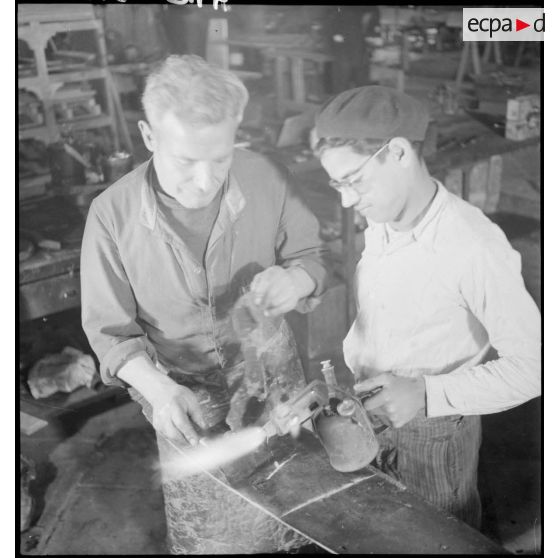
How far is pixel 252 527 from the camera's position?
2.26 m

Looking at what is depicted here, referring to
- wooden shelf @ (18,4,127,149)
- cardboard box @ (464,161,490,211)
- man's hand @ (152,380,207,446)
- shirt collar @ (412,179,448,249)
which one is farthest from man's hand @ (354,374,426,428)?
cardboard box @ (464,161,490,211)

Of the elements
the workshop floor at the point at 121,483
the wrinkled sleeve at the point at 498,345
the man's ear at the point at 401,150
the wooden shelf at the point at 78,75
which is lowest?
the workshop floor at the point at 121,483

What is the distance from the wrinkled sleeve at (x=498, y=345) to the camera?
1647 millimetres

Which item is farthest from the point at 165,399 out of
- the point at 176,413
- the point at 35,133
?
the point at 35,133

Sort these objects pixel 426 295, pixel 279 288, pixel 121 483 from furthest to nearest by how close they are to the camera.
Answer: pixel 121 483 → pixel 279 288 → pixel 426 295

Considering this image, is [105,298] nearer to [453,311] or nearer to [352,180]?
[352,180]

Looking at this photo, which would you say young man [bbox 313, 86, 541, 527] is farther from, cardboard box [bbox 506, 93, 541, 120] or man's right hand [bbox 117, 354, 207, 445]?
cardboard box [bbox 506, 93, 541, 120]

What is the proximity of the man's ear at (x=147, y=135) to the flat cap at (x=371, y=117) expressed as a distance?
0.48 m

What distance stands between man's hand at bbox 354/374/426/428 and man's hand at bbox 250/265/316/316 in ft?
1.41

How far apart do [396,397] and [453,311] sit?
0.27 metres

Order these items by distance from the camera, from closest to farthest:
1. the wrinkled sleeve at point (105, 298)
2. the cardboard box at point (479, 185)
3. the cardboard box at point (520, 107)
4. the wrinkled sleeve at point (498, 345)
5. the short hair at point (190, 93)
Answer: the wrinkled sleeve at point (498, 345) < the short hair at point (190, 93) < the wrinkled sleeve at point (105, 298) < the cardboard box at point (520, 107) < the cardboard box at point (479, 185)

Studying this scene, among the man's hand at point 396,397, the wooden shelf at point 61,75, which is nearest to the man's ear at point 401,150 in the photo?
the man's hand at point 396,397

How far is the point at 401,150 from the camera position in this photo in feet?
5.63

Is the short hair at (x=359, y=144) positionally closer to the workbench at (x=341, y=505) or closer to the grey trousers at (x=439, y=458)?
the grey trousers at (x=439, y=458)
